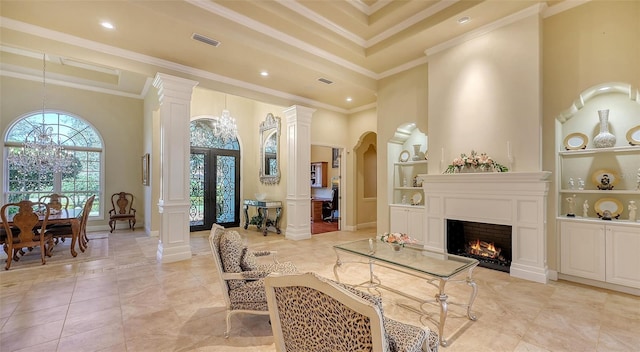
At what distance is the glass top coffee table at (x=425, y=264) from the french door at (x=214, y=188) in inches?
213

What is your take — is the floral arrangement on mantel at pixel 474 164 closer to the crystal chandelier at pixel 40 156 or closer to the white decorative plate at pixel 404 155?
the white decorative plate at pixel 404 155

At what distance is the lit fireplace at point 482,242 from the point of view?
412 cm

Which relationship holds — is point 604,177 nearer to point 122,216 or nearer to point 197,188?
point 197,188

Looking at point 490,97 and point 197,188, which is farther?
point 197,188

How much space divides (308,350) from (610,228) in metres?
Answer: 4.10

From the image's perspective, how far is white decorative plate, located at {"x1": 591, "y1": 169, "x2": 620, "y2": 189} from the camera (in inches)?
138

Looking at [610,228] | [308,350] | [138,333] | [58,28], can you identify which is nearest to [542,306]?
[610,228]

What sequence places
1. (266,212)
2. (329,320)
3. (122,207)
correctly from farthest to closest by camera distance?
(122,207) < (266,212) < (329,320)

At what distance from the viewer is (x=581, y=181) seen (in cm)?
371

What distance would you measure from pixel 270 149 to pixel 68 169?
5320mm

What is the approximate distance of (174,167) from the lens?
4652mm

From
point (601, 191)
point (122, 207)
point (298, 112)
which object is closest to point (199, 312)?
point (298, 112)

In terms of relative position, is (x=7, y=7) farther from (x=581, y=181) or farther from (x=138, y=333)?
(x=581, y=181)

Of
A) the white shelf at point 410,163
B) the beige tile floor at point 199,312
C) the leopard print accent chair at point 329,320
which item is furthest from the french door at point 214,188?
the leopard print accent chair at point 329,320
